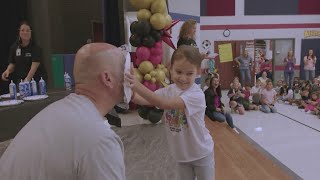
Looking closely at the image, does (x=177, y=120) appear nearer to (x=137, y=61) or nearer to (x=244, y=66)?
(x=137, y=61)

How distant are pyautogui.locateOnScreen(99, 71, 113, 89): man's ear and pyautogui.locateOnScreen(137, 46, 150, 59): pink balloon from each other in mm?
3610

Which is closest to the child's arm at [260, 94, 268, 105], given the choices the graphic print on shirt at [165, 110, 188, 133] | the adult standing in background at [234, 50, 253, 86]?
the adult standing in background at [234, 50, 253, 86]

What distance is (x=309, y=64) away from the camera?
11297mm

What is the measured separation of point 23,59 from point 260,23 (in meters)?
8.74

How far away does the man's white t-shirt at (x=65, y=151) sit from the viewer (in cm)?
83

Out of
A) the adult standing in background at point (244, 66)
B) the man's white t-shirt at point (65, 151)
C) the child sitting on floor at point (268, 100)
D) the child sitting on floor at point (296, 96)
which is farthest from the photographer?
the adult standing in background at point (244, 66)

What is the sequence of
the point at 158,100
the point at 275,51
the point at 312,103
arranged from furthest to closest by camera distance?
the point at 275,51
the point at 312,103
the point at 158,100

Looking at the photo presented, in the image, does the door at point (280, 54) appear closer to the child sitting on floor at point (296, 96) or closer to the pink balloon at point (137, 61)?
the child sitting on floor at point (296, 96)

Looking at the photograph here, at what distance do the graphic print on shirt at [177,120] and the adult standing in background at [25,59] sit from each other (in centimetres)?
297

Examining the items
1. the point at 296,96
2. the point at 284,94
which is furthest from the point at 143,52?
the point at 284,94

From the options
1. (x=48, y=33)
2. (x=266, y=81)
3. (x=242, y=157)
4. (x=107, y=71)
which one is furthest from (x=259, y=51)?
(x=107, y=71)

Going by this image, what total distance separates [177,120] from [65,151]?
1.30 metres

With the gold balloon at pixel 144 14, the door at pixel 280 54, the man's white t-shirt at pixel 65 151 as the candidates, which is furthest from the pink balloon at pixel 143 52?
the door at pixel 280 54

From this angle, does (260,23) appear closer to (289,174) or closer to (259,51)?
(259,51)
